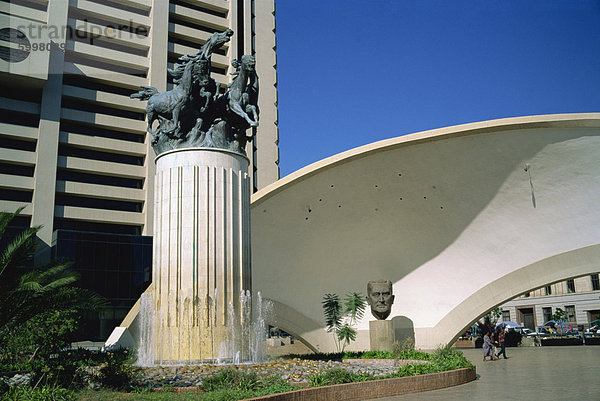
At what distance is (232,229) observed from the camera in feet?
46.4

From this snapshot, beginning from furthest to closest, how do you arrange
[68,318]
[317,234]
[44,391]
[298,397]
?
[317,234]
[68,318]
[298,397]
[44,391]

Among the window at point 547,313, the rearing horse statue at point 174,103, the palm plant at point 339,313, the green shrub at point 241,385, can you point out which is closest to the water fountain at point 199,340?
the green shrub at point 241,385

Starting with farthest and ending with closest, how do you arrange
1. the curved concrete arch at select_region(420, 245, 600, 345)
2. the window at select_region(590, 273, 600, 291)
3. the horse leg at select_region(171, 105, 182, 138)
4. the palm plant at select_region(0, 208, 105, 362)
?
the window at select_region(590, 273, 600, 291) < the curved concrete arch at select_region(420, 245, 600, 345) < the horse leg at select_region(171, 105, 182, 138) < the palm plant at select_region(0, 208, 105, 362)

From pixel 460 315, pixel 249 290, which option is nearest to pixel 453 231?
pixel 460 315

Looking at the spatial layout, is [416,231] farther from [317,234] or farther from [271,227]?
[271,227]

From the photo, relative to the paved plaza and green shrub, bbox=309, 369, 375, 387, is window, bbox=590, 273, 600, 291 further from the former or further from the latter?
green shrub, bbox=309, 369, 375, 387

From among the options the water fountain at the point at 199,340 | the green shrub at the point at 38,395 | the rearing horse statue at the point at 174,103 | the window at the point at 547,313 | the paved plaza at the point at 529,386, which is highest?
the rearing horse statue at the point at 174,103

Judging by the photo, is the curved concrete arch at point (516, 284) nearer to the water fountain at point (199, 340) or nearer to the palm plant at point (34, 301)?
the water fountain at point (199, 340)

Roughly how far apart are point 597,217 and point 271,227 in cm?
1261

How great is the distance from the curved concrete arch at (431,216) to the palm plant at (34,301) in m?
11.2

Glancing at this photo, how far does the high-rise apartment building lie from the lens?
36250mm

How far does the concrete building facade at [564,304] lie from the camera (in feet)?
139

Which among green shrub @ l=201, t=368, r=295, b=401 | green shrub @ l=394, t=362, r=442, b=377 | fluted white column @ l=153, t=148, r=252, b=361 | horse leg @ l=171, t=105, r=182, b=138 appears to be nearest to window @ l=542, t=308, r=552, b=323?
green shrub @ l=394, t=362, r=442, b=377

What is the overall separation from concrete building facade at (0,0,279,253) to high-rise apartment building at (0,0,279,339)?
78 millimetres
